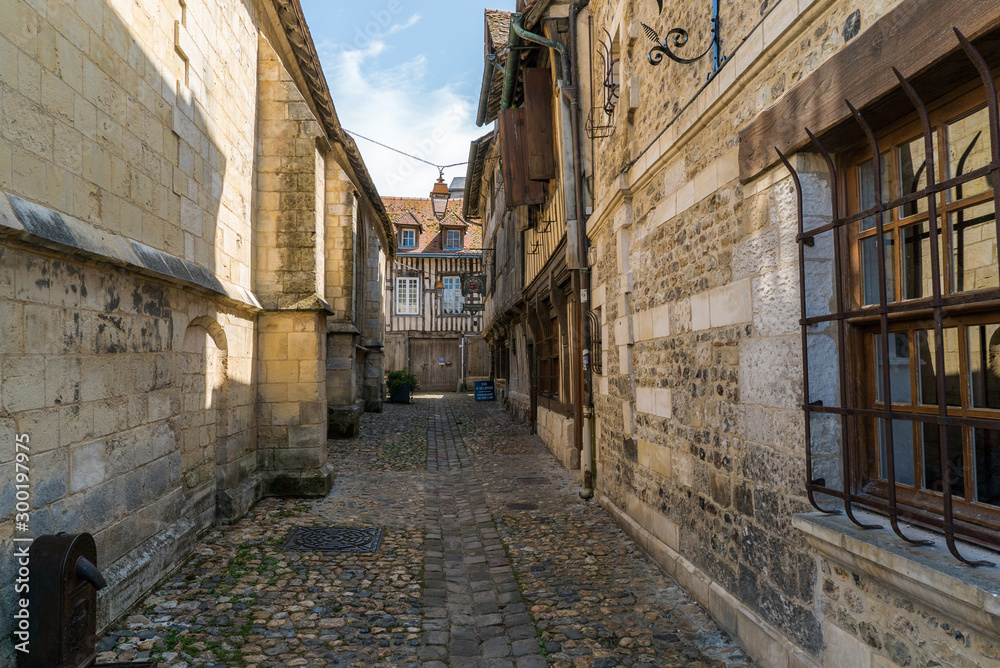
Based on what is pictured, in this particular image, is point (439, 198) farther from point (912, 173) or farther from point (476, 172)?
point (912, 173)

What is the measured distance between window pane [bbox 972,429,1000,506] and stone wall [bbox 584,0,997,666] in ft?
1.06

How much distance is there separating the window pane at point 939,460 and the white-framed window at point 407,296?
23568 millimetres

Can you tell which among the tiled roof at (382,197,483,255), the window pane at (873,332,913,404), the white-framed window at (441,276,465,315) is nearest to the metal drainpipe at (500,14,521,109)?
the window pane at (873,332,913,404)

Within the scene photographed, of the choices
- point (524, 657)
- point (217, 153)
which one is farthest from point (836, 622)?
point (217, 153)

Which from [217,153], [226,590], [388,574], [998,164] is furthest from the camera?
[217,153]

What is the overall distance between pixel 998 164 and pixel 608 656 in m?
2.61

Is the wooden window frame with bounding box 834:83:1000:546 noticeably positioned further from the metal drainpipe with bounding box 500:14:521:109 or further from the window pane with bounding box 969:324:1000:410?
the metal drainpipe with bounding box 500:14:521:109

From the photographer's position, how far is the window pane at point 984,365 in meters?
1.93

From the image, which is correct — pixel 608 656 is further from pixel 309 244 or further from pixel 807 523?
pixel 309 244

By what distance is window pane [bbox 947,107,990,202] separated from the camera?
1950 millimetres

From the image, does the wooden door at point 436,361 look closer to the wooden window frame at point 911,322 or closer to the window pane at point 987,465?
the wooden window frame at point 911,322

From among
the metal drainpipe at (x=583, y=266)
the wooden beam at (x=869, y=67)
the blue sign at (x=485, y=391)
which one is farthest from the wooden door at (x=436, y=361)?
the wooden beam at (x=869, y=67)

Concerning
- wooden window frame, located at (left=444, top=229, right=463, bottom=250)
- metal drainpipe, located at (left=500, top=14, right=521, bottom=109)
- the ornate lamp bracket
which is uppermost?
wooden window frame, located at (left=444, top=229, right=463, bottom=250)

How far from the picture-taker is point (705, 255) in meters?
3.67
